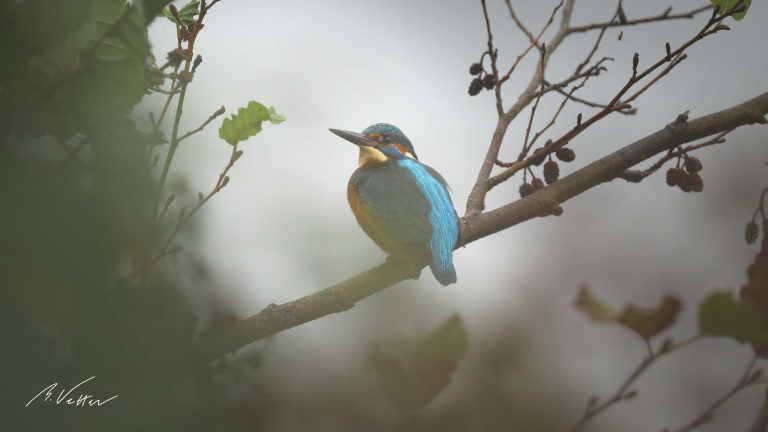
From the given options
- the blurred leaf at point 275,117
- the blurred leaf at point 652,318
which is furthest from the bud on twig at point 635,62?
the blurred leaf at point 652,318

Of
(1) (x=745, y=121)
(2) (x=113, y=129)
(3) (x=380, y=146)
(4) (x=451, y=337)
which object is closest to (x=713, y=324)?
(4) (x=451, y=337)

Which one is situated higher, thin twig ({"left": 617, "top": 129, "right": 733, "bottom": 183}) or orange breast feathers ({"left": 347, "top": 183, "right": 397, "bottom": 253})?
orange breast feathers ({"left": 347, "top": 183, "right": 397, "bottom": 253})

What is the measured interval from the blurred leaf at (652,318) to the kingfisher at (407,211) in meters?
1.69

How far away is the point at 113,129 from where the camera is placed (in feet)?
2.06

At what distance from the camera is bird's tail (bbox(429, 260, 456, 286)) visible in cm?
252

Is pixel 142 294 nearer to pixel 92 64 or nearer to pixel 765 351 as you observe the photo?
pixel 92 64

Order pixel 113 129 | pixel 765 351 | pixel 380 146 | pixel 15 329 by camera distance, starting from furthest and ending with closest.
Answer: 1. pixel 380 146
2. pixel 765 351
3. pixel 113 129
4. pixel 15 329

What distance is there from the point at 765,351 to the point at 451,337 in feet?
1.11

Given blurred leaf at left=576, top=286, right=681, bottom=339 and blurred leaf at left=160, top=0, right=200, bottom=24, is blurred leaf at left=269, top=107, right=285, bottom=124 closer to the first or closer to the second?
blurred leaf at left=160, top=0, right=200, bottom=24

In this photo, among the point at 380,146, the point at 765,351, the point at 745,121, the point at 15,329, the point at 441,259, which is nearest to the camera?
the point at 15,329

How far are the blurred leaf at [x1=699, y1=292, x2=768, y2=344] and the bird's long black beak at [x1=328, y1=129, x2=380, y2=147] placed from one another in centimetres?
325

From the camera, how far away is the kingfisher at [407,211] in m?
2.76

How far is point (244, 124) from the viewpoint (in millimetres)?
1436
